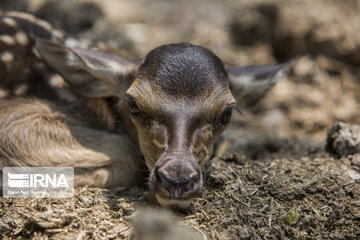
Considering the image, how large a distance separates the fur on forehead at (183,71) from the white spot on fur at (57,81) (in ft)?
3.54

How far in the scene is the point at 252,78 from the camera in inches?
166

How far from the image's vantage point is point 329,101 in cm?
680

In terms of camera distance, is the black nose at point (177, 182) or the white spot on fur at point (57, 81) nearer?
the black nose at point (177, 182)

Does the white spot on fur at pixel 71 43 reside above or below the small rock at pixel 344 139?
above

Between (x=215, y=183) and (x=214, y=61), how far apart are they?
1.05m

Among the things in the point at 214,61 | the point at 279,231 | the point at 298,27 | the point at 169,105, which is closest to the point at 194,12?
the point at 298,27

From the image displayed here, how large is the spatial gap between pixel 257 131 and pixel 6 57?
336 cm

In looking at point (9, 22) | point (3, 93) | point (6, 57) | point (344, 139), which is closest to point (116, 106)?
point (3, 93)

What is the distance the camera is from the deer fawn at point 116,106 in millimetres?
3221

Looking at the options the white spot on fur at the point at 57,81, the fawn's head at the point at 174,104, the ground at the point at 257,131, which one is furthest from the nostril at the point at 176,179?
the white spot on fur at the point at 57,81

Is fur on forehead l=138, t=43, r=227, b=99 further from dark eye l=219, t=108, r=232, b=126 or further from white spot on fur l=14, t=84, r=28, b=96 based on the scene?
white spot on fur l=14, t=84, r=28, b=96

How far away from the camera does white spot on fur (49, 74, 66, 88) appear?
432 centimetres

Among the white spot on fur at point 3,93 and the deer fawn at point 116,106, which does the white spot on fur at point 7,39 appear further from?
the white spot on fur at point 3,93

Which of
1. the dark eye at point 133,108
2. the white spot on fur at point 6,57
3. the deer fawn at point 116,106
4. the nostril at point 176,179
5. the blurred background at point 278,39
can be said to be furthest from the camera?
the blurred background at point 278,39
